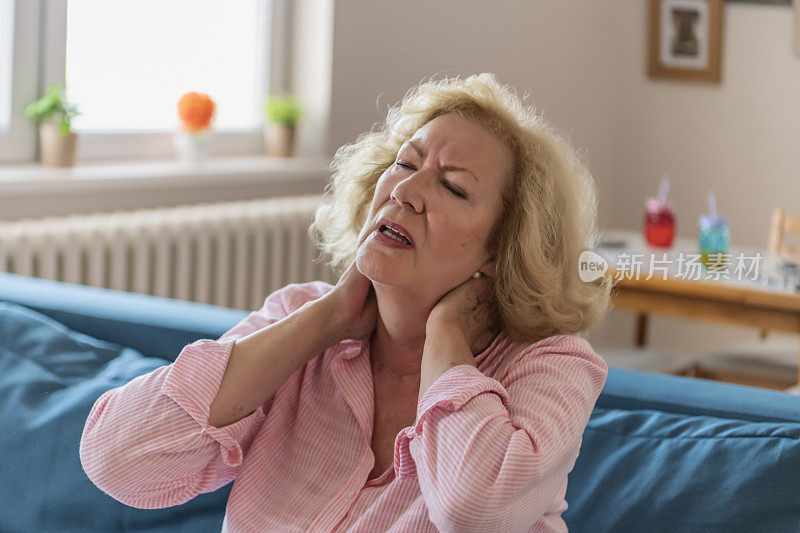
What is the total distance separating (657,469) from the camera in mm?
1484

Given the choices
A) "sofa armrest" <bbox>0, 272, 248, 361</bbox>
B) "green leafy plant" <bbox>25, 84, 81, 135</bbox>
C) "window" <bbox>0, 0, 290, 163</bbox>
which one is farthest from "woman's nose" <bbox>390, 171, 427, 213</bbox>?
"window" <bbox>0, 0, 290, 163</bbox>

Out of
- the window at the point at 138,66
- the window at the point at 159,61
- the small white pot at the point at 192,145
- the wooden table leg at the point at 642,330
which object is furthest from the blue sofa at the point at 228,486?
the wooden table leg at the point at 642,330

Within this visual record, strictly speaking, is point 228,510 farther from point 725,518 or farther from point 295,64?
point 295,64

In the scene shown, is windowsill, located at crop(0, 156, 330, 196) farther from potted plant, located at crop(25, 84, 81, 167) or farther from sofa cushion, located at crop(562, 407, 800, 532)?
sofa cushion, located at crop(562, 407, 800, 532)

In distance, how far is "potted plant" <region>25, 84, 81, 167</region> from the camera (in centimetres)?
314

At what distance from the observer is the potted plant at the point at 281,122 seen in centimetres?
382

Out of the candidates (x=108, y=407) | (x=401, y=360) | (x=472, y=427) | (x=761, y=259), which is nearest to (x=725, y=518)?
(x=472, y=427)

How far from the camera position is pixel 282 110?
3.81 metres

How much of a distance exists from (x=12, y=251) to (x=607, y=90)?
3.00 metres

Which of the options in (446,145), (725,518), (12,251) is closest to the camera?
(725,518)

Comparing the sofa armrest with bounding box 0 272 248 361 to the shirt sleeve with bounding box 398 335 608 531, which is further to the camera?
the sofa armrest with bounding box 0 272 248 361

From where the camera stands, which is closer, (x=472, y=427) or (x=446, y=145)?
(x=472, y=427)

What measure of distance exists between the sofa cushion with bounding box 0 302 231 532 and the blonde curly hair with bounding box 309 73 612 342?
569 millimetres

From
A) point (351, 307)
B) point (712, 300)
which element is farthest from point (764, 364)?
point (351, 307)
